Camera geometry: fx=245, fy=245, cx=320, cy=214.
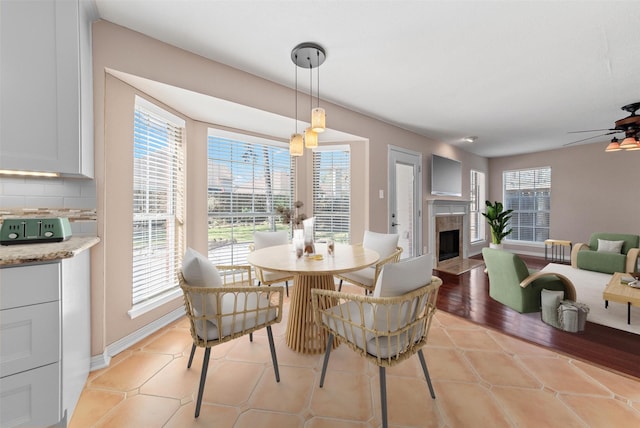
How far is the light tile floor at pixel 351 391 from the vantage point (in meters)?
1.35

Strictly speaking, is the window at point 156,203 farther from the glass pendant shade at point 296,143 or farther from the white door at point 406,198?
the white door at point 406,198

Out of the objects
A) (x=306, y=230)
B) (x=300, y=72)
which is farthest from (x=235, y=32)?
(x=306, y=230)

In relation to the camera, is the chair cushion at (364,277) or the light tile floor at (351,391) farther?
the chair cushion at (364,277)

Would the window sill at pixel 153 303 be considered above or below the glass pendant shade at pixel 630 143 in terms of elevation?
below

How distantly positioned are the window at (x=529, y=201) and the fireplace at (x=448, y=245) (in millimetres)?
2181

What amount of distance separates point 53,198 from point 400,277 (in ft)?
7.34

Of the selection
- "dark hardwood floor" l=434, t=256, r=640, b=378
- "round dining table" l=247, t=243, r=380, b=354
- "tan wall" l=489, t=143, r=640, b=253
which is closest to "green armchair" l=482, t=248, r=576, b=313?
"dark hardwood floor" l=434, t=256, r=640, b=378

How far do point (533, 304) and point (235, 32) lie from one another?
3.88 m

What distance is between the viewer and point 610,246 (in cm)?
420

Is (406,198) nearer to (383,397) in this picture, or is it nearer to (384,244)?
(384,244)

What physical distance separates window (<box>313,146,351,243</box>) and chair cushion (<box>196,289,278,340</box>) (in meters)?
2.24

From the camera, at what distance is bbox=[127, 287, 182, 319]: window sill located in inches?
81.7

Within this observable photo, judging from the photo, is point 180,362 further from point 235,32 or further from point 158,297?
point 235,32

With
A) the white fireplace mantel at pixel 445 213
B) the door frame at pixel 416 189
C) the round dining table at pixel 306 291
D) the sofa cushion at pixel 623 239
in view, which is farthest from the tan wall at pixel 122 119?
the sofa cushion at pixel 623 239
